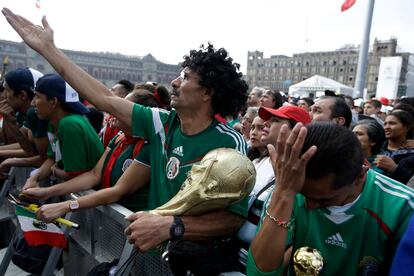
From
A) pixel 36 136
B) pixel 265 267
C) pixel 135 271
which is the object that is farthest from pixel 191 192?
pixel 36 136

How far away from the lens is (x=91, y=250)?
2.47m

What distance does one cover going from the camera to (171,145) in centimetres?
210

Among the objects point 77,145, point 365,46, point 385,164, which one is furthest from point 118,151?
point 365,46

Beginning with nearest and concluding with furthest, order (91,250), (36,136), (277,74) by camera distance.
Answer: (91,250)
(36,136)
(277,74)

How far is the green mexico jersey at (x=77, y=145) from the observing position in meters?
2.58

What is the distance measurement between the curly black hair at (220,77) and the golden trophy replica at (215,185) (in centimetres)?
76

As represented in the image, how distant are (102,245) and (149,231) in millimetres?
1093

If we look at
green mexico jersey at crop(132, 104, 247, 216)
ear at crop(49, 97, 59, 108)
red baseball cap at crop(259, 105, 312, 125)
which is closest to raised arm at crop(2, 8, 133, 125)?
green mexico jersey at crop(132, 104, 247, 216)

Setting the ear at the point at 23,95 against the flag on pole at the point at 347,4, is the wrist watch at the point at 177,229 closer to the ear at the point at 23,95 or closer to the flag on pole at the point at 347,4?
the ear at the point at 23,95

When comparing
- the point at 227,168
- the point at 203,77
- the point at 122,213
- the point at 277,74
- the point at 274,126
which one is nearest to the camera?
the point at 227,168

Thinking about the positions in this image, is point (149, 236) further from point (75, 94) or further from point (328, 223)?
point (75, 94)

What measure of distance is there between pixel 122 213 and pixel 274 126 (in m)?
1.38

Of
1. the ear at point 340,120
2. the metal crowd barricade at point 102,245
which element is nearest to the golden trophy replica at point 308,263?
the metal crowd barricade at point 102,245

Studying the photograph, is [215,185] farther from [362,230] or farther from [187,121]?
[187,121]
